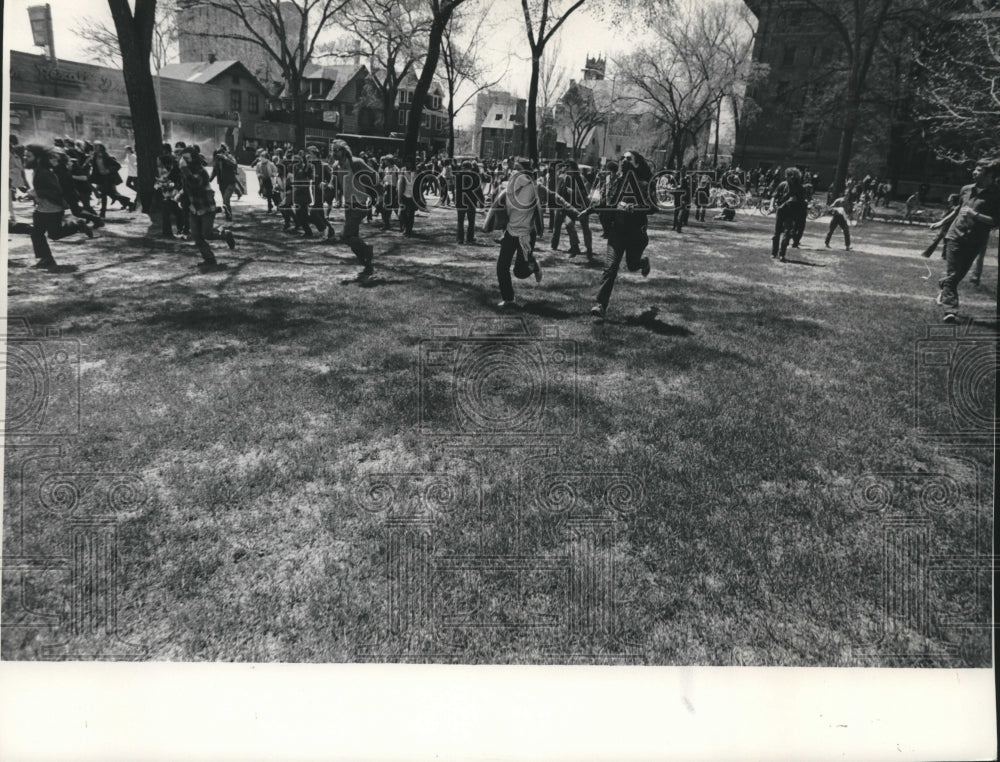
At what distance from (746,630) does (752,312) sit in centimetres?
650

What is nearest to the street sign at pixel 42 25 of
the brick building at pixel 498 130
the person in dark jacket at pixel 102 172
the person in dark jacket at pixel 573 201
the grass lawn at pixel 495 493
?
the grass lawn at pixel 495 493

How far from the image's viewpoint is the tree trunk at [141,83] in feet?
35.5

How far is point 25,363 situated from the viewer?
3852mm

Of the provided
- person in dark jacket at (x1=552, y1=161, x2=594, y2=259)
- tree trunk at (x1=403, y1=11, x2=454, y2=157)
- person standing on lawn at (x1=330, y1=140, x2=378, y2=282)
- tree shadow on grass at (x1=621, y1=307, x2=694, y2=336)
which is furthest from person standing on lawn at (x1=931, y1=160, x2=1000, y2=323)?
tree trunk at (x1=403, y1=11, x2=454, y2=157)

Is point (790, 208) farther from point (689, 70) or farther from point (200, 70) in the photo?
point (200, 70)

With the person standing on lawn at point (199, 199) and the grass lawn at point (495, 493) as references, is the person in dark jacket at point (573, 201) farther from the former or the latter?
the person standing on lawn at point (199, 199)

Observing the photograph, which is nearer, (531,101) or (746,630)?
(746,630)

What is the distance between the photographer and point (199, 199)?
9477 mm

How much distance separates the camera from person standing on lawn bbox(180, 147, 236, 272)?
30.3 feet

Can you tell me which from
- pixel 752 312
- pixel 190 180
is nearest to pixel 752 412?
pixel 752 312

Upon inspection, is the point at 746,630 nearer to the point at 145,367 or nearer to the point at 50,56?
the point at 50,56

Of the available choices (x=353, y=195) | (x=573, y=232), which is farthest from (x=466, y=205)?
(x=353, y=195)

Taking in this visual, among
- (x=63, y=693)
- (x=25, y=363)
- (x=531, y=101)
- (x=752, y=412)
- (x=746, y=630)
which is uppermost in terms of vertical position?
(x=531, y=101)

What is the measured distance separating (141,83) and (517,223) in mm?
9751
